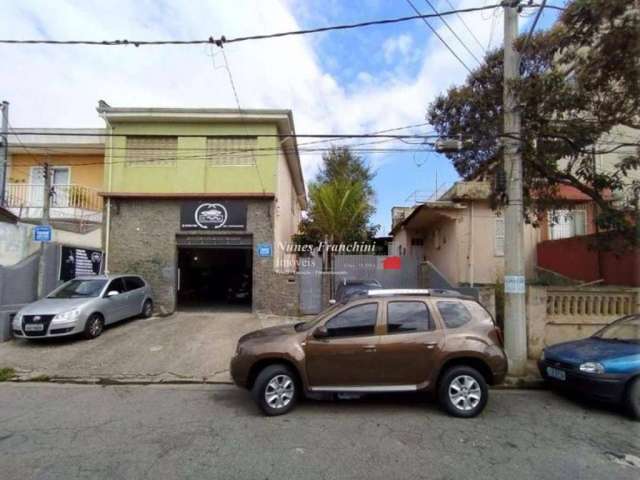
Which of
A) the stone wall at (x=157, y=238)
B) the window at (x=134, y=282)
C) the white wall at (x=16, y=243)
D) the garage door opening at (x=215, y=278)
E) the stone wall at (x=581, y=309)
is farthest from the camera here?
the garage door opening at (x=215, y=278)

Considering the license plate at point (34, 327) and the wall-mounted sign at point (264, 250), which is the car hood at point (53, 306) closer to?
the license plate at point (34, 327)

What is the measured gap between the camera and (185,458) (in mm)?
4148

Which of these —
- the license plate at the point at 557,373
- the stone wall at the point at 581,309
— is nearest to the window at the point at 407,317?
the license plate at the point at 557,373

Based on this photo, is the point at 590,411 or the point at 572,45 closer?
the point at 590,411

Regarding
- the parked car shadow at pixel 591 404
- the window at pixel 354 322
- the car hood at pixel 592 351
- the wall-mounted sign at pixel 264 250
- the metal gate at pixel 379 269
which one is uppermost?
the wall-mounted sign at pixel 264 250

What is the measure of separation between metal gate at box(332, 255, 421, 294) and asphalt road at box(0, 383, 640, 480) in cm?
760

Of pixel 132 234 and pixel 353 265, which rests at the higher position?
pixel 132 234

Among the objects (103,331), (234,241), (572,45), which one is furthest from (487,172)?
(103,331)

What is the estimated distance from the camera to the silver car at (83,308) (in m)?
9.25

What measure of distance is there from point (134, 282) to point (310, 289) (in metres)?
5.42

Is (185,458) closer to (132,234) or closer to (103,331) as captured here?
(103,331)

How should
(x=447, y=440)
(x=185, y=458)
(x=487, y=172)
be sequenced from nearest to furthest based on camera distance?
1. (x=185, y=458)
2. (x=447, y=440)
3. (x=487, y=172)

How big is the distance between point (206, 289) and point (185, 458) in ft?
53.2

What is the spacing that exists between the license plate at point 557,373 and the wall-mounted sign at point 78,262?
12698mm
